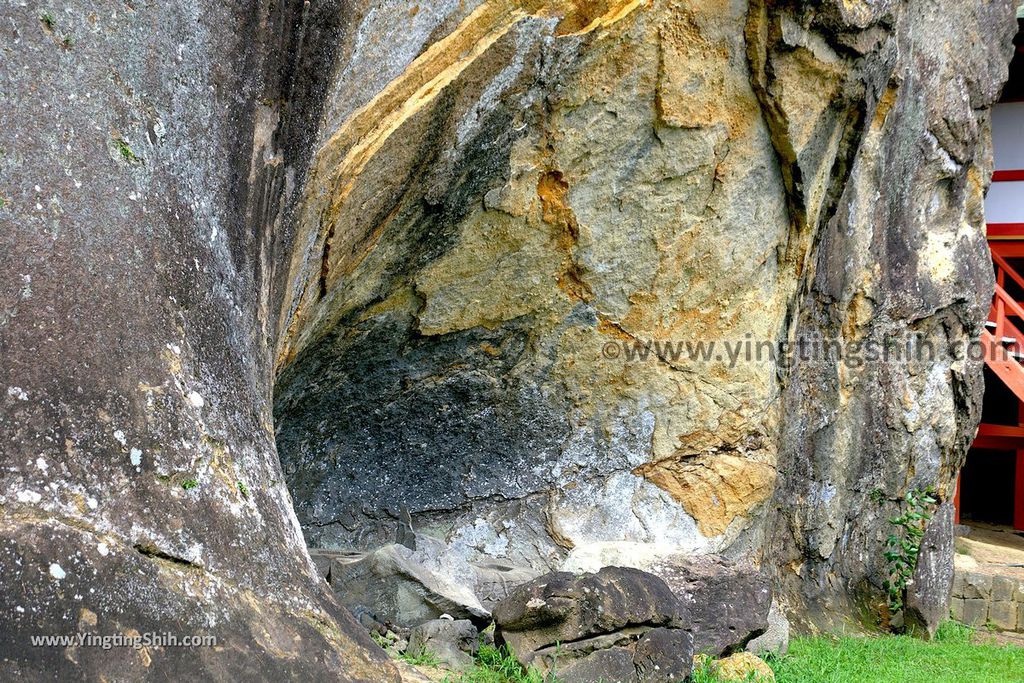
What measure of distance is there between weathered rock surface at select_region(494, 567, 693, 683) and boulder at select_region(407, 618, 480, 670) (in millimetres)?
241

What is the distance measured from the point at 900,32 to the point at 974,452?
811 centimetres

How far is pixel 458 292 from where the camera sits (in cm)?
560

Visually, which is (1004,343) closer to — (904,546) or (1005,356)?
(1005,356)

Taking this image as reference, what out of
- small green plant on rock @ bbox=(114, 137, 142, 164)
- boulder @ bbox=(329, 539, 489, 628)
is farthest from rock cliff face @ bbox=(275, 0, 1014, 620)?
small green plant on rock @ bbox=(114, 137, 142, 164)

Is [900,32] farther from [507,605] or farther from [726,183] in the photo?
[507,605]

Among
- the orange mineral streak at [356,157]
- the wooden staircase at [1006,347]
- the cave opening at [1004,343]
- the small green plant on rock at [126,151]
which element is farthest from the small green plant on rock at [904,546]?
the small green plant on rock at [126,151]

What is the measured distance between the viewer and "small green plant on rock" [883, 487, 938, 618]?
7.57 metres

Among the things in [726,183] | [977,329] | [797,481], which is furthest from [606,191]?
[977,329]

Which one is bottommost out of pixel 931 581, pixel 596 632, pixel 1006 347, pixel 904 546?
pixel 931 581

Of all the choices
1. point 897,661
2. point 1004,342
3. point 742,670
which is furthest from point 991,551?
point 742,670

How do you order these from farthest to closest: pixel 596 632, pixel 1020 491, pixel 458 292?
pixel 1020 491
pixel 458 292
pixel 596 632

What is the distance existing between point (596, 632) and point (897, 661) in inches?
115

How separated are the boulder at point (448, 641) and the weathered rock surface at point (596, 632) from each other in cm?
24

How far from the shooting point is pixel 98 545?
2807 mm
